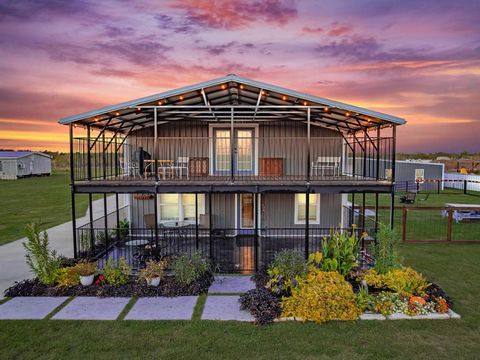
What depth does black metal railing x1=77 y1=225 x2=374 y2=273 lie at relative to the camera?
10008 mm

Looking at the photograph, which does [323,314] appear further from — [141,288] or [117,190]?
[117,190]

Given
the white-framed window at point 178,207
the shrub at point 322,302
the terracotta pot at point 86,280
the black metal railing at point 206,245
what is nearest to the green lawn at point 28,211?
the black metal railing at point 206,245

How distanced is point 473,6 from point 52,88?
25.4 m

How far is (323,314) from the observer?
21.9 ft

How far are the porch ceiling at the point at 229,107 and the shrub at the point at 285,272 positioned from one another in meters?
4.12

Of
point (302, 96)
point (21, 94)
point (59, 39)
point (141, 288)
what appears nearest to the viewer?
point (141, 288)

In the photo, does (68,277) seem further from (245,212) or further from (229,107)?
(245,212)

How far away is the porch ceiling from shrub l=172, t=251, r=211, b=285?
4.03 m

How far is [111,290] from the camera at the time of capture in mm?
8109

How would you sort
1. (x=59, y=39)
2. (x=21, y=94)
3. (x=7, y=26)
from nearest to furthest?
(x=7, y=26) < (x=59, y=39) < (x=21, y=94)

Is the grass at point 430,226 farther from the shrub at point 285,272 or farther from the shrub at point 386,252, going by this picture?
the shrub at point 285,272

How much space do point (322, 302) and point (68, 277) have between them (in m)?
6.28

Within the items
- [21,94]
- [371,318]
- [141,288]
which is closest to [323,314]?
[371,318]

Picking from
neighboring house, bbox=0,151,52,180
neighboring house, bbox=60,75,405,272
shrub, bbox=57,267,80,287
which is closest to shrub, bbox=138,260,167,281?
shrub, bbox=57,267,80,287
